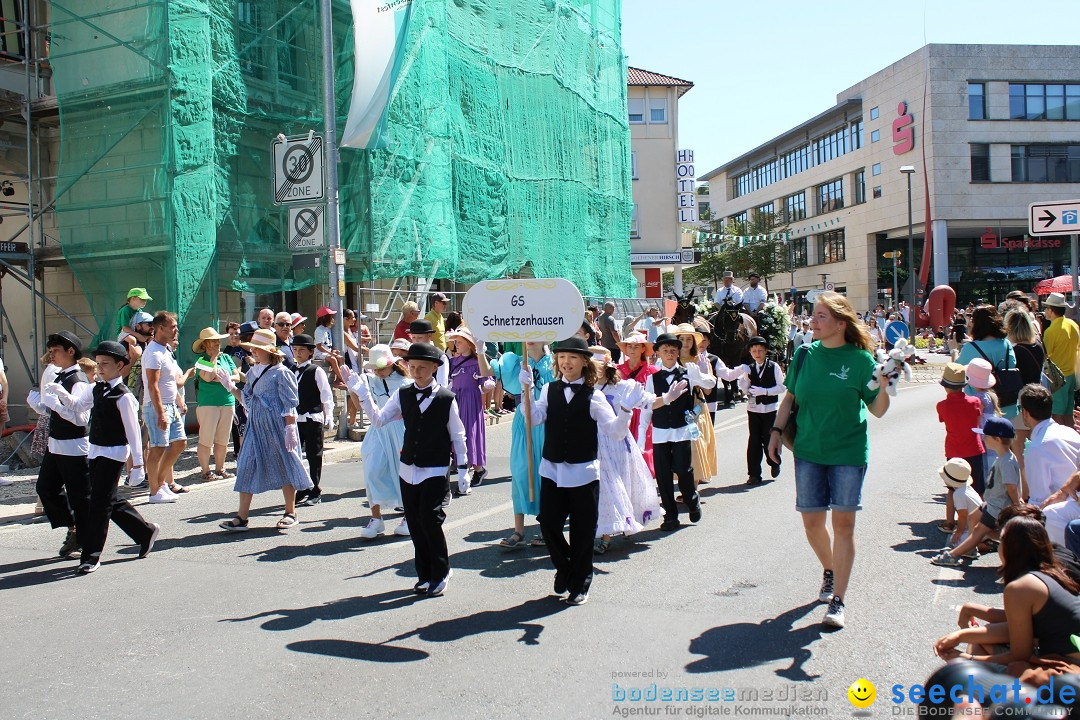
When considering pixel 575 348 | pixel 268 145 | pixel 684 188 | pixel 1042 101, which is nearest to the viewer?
pixel 575 348

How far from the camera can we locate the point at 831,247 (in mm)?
64188

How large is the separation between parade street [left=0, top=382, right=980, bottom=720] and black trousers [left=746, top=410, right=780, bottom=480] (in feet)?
5.26

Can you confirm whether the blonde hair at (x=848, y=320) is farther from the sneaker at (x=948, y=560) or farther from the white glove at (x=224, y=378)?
the white glove at (x=224, y=378)

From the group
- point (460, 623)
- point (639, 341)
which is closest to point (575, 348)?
point (460, 623)

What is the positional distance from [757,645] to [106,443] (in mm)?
5081

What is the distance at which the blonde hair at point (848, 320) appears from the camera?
5.47 meters

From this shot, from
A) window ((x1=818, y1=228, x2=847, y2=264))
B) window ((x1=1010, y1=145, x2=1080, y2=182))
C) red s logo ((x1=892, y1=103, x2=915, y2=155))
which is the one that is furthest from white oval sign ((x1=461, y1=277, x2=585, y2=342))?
window ((x1=818, y1=228, x2=847, y2=264))

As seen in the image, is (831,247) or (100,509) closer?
(100,509)

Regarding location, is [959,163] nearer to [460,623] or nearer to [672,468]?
[672,468]

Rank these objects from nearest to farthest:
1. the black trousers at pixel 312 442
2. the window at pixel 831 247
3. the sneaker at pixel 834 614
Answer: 1. the sneaker at pixel 834 614
2. the black trousers at pixel 312 442
3. the window at pixel 831 247

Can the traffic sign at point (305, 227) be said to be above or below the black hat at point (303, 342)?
above

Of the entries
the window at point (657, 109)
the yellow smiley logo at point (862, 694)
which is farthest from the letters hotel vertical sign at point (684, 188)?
the yellow smiley logo at point (862, 694)

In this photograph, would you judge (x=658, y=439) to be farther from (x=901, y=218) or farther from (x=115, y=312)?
(x=901, y=218)

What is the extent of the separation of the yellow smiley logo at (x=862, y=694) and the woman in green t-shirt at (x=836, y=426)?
2.91ft
